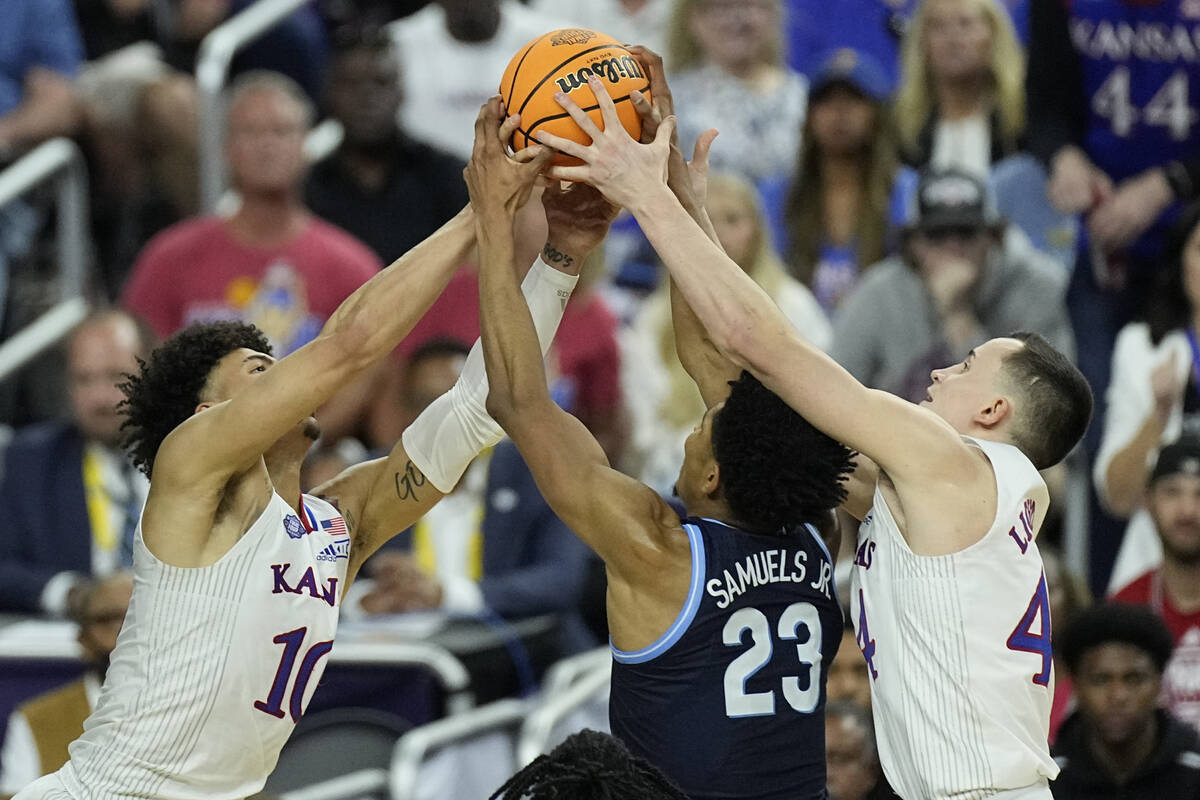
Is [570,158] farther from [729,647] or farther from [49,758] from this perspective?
[49,758]

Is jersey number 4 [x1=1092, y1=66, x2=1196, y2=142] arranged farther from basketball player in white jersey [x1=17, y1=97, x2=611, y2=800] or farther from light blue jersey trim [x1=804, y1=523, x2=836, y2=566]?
basketball player in white jersey [x1=17, y1=97, x2=611, y2=800]

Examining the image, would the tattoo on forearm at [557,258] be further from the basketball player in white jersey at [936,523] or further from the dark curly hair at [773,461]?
the dark curly hair at [773,461]

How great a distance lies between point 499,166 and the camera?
17.5 ft

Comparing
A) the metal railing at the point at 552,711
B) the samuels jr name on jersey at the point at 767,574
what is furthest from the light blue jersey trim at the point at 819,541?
the metal railing at the point at 552,711

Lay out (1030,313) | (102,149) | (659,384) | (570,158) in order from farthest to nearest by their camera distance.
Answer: (102,149), (659,384), (1030,313), (570,158)

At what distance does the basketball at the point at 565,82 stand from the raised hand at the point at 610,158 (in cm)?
4

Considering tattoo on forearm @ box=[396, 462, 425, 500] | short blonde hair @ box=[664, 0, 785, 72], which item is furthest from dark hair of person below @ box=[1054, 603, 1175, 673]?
short blonde hair @ box=[664, 0, 785, 72]

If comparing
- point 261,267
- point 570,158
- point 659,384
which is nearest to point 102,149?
point 261,267

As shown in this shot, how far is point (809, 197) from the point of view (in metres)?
9.84

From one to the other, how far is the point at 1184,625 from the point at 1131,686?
26.2 inches

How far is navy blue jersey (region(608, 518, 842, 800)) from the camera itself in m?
5.02

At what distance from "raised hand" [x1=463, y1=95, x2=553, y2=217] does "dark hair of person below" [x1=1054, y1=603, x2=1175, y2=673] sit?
3.06 metres

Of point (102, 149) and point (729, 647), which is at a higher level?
point (102, 149)

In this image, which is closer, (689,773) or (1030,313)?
(689,773)
